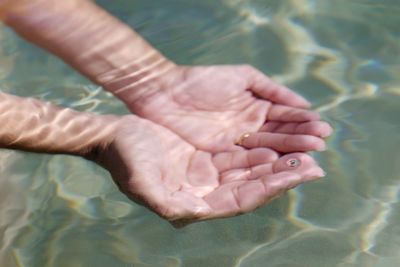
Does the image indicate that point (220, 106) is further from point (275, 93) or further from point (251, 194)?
point (251, 194)

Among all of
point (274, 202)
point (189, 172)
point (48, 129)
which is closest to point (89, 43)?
point (48, 129)

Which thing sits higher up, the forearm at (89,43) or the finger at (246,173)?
the forearm at (89,43)

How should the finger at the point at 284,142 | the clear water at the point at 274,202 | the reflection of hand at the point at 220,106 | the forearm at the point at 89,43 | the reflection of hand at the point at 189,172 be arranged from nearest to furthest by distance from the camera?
the reflection of hand at the point at 189,172, the finger at the point at 284,142, the clear water at the point at 274,202, the reflection of hand at the point at 220,106, the forearm at the point at 89,43

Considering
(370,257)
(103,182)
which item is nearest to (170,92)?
(103,182)

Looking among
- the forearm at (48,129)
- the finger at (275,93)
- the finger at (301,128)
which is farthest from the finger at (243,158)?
the forearm at (48,129)

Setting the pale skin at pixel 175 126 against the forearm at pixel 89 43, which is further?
the forearm at pixel 89 43

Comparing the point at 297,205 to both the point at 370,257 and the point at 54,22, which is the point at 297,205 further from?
the point at 54,22

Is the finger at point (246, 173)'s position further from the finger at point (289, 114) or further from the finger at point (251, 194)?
the finger at point (289, 114)
